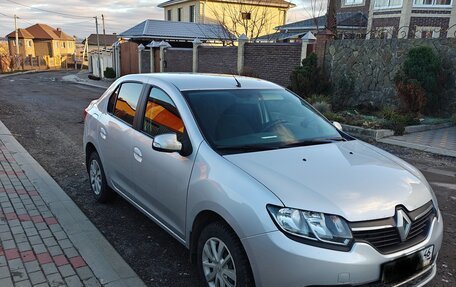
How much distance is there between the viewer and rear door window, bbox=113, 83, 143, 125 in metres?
4.12

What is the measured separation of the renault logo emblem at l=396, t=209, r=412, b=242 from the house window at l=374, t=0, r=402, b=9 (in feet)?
81.6

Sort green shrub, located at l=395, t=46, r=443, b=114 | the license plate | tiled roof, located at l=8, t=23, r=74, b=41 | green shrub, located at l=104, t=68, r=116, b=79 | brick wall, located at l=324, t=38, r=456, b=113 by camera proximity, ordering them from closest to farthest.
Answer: the license plate < green shrub, located at l=395, t=46, r=443, b=114 < brick wall, located at l=324, t=38, r=456, b=113 < green shrub, located at l=104, t=68, r=116, b=79 < tiled roof, located at l=8, t=23, r=74, b=41

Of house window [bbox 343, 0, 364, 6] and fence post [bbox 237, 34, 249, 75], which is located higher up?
house window [bbox 343, 0, 364, 6]

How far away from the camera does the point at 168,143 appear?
3.11 metres

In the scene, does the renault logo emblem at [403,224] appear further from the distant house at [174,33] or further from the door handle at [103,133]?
the distant house at [174,33]

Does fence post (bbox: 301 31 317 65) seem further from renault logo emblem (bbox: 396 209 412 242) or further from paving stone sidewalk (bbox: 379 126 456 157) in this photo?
renault logo emblem (bbox: 396 209 412 242)

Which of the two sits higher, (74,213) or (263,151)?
(263,151)

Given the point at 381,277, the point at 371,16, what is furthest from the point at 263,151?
the point at 371,16

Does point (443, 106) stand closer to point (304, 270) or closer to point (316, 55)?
point (316, 55)

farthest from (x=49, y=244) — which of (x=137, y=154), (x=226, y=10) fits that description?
(x=226, y=10)

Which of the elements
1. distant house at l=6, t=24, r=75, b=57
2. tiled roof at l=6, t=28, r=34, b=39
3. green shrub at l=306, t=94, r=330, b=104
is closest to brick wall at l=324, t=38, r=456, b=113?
green shrub at l=306, t=94, r=330, b=104

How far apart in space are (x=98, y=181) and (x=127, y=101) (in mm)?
1163

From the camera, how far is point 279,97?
399 cm

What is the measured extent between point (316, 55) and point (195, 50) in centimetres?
952
